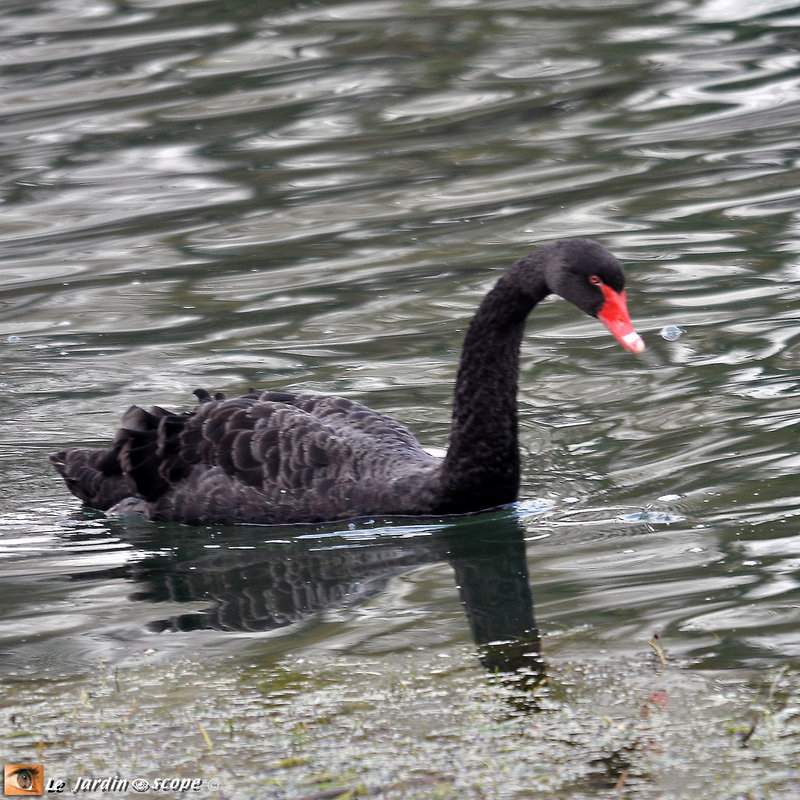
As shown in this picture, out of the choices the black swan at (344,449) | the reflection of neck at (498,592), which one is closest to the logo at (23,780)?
the reflection of neck at (498,592)

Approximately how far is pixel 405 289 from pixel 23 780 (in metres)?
6.03

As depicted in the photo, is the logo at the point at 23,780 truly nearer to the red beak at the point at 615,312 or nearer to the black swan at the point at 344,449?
the black swan at the point at 344,449

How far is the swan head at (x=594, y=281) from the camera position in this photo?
5.92 m

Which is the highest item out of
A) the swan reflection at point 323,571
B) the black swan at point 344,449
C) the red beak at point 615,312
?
the red beak at point 615,312

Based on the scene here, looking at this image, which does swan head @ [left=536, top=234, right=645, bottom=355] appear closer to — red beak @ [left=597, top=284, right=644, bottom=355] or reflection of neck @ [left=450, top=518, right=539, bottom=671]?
red beak @ [left=597, top=284, right=644, bottom=355]

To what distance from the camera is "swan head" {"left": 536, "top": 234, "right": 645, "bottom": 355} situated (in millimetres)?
5918

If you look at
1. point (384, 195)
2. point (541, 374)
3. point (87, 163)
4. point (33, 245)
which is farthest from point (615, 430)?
point (87, 163)

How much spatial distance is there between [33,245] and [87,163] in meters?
1.96

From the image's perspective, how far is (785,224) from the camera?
402 inches

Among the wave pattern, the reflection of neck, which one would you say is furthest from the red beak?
the reflection of neck

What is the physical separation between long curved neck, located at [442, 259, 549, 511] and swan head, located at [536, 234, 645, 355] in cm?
29

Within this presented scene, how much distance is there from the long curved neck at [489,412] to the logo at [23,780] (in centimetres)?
263

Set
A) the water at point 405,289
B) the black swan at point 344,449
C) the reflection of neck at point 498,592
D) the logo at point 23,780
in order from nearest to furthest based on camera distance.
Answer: the logo at point 23,780, the reflection of neck at point 498,592, the water at point 405,289, the black swan at point 344,449

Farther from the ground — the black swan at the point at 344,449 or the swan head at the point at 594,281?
the swan head at the point at 594,281
